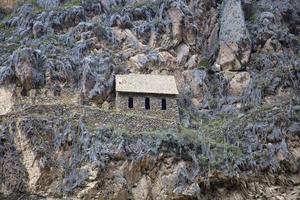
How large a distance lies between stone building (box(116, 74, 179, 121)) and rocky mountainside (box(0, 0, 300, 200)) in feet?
4.40

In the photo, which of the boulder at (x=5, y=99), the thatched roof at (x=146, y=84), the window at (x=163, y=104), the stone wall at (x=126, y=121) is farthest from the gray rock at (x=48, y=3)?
the stone wall at (x=126, y=121)

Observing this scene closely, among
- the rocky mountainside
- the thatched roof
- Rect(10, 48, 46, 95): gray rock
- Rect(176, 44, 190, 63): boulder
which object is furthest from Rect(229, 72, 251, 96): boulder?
Rect(10, 48, 46, 95): gray rock

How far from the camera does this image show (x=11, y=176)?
4578 centimetres

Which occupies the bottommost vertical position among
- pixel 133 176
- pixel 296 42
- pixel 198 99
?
pixel 133 176

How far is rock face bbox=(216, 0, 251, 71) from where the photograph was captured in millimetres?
59938

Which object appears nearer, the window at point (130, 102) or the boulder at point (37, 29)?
the window at point (130, 102)

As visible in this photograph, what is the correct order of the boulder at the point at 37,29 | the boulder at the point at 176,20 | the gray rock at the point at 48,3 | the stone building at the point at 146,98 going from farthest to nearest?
1. the gray rock at the point at 48,3
2. the boulder at the point at 37,29
3. the boulder at the point at 176,20
4. the stone building at the point at 146,98

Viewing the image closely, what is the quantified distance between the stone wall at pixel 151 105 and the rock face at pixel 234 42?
902cm

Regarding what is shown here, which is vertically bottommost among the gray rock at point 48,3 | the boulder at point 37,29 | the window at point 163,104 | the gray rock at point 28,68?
the window at point 163,104

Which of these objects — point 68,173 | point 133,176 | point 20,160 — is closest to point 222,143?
point 133,176

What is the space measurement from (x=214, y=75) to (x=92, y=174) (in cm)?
1923

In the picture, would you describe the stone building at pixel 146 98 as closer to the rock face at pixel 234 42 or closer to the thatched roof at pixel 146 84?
the thatched roof at pixel 146 84

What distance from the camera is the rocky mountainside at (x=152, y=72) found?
152 ft

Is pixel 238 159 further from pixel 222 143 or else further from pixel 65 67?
pixel 65 67
